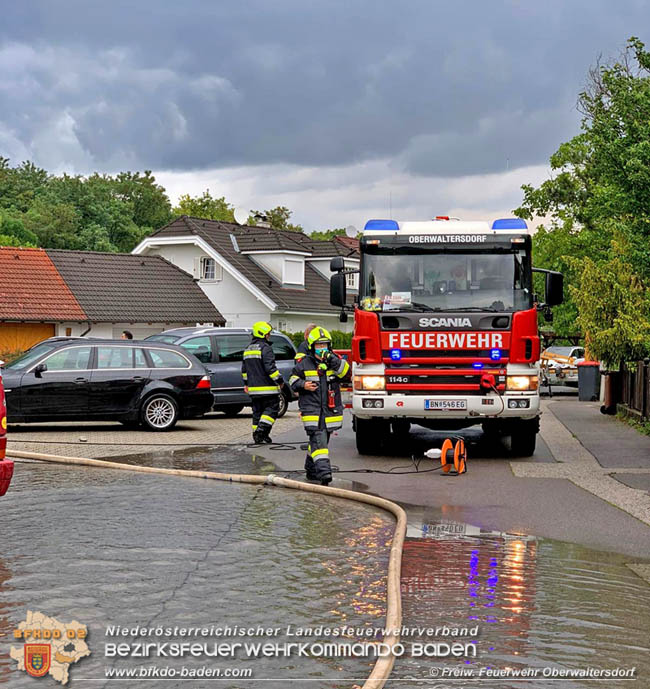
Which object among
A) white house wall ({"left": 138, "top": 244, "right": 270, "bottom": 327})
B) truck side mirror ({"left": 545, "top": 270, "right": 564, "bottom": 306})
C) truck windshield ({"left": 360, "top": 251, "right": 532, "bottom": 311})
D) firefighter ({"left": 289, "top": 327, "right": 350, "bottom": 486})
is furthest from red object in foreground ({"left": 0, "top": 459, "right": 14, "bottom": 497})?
white house wall ({"left": 138, "top": 244, "right": 270, "bottom": 327})

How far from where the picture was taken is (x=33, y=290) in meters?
44.2

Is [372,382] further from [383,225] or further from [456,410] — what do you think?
[383,225]

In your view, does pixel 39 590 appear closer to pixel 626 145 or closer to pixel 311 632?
pixel 311 632

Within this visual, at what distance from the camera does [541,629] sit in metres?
6.17

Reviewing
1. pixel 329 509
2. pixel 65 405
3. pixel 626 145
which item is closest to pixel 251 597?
pixel 329 509

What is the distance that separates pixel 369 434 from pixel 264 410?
1.86 metres

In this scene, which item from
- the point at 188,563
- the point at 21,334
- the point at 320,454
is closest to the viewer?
the point at 188,563

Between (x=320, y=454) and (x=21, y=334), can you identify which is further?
(x=21, y=334)

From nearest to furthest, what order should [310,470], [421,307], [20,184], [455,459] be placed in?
[310,470]
[455,459]
[421,307]
[20,184]

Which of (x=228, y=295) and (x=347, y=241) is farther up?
(x=347, y=241)

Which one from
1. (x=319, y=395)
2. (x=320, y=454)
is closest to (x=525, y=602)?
(x=320, y=454)

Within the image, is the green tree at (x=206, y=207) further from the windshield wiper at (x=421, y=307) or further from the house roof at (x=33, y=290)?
the windshield wiper at (x=421, y=307)

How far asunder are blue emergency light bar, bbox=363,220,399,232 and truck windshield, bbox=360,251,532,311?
44 centimetres

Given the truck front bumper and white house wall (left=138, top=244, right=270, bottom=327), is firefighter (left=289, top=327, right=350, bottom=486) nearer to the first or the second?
the truck front bumper
